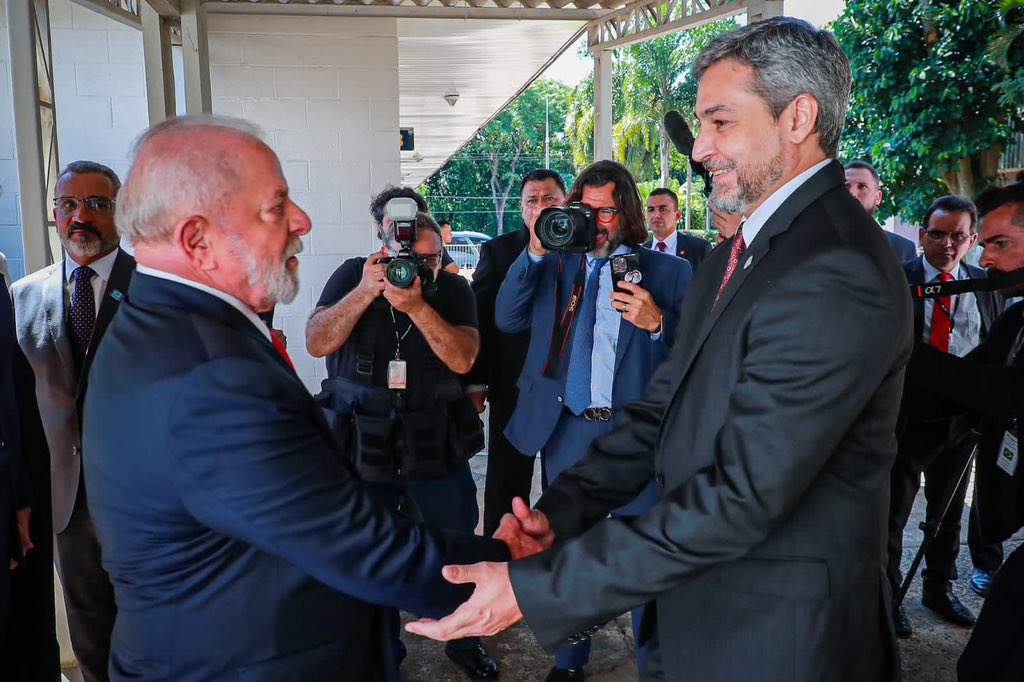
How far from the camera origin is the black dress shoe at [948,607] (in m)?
3.55

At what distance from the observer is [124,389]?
1311 mm

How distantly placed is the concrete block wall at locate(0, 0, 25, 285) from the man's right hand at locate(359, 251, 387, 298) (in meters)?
6.02

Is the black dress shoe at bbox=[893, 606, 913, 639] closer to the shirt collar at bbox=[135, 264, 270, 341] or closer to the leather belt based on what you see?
the leather belt

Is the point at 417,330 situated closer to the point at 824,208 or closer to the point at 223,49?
the point at 824,208

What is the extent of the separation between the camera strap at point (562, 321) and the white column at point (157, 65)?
12.5 ft

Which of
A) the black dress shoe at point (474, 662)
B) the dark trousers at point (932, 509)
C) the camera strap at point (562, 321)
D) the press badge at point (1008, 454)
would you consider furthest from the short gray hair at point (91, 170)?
the dark trousers at point (932, 509)

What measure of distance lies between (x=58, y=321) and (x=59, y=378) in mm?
190

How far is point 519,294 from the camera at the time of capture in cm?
307

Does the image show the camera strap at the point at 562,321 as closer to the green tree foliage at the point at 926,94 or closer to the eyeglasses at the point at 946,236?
the eyeglasses at the point at 946,236

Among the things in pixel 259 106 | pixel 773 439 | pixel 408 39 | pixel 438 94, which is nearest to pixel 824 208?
pixel 773 439

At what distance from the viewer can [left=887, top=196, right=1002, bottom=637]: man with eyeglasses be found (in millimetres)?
3416

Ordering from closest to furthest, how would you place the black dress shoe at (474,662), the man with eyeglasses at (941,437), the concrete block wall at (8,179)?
the black dress shoe at (474,662) < the man with eyeglasses at (941,437) < the concrete block wall at (8,179)

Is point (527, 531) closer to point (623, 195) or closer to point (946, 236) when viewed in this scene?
point (623, 195)

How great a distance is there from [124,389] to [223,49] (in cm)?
538
